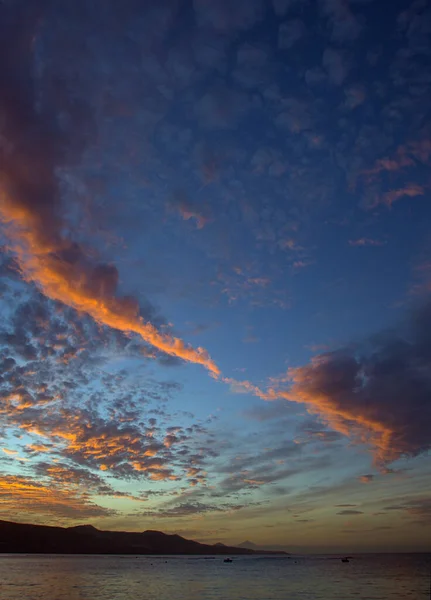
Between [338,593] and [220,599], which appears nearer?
[220,599]

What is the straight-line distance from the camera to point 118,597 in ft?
228

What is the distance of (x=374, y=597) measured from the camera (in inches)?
2611

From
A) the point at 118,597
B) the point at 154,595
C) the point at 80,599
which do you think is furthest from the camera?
the point at 154,595

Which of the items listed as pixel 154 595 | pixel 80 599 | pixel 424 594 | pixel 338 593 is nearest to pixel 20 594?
pixel 80 599

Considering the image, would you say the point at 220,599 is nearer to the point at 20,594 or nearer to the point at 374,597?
the point at 374,597

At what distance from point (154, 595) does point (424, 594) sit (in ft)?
144

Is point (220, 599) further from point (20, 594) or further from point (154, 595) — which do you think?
point (20, 594)

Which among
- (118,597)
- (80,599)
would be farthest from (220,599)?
(80,599)

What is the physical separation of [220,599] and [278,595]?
11.4m

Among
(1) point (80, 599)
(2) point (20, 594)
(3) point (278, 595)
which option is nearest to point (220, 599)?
(3) point (278, 595)

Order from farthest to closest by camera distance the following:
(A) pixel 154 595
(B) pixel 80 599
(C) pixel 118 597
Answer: (A) pixel 154 595
(C) pixel 118 597
(B) pixel 80 599

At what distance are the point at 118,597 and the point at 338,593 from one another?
3638 centimetres

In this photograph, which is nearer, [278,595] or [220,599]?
[220,599]

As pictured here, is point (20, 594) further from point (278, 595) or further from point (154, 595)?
point (278, 595)
